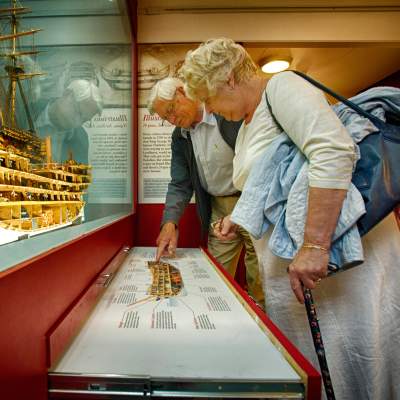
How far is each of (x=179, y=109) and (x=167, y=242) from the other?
0.68 m

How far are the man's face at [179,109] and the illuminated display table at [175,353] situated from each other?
0.99 meters

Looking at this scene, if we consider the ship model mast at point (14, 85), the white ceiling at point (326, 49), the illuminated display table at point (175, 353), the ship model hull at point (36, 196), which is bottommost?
the illuminated display table at point (175, 353)

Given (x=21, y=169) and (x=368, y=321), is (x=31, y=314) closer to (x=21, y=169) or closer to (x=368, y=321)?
(x=21, y=169)

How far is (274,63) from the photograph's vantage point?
3.39 meters

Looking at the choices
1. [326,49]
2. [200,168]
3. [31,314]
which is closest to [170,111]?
[200,168]

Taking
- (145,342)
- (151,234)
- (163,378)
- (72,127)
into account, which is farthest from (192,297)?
(151,234)

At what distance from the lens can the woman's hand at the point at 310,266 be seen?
0.71 metres

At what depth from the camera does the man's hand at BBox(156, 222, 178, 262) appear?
151 cm

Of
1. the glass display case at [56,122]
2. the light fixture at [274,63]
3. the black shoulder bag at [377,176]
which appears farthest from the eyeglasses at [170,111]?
the light fixture at [274,63]

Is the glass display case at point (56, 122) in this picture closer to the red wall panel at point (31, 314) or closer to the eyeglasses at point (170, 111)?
the red wall panel at point (31, 314)

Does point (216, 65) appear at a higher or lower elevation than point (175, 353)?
higher

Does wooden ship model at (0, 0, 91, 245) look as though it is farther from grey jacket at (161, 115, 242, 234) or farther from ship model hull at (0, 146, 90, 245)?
grey jacket at (161, 115, 242, 234)

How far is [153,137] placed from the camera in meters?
2.38

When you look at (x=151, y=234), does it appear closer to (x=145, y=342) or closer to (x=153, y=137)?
(x=153, y=137)
